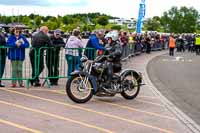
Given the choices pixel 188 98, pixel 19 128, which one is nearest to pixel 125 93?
pixel 188 98

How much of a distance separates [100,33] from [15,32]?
243cm

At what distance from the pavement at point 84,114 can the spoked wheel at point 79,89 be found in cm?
18

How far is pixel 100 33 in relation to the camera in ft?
48.1

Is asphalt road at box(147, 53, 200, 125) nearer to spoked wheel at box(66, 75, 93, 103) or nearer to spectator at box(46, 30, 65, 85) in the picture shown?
spoked wheel at box(66, 75, 93, 103)

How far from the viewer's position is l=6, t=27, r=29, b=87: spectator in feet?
45.0

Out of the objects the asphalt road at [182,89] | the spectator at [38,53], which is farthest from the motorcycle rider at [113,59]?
the spectator at [38,53]

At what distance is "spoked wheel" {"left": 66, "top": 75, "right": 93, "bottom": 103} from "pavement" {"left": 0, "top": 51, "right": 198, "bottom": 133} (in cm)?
18

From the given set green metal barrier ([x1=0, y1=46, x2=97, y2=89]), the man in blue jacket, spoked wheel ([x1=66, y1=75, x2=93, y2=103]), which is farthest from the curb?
green metal barrier ([x1=0, y1=46, x2=97, y2=89])

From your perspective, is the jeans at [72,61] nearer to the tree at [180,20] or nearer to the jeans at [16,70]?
the jeans at [16,70]

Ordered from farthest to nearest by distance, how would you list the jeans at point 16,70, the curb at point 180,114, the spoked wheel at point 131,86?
the jeans at point 16,70
the spoked wheel at point 131,86
the curb at point 180,114

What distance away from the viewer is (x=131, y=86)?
496 inches

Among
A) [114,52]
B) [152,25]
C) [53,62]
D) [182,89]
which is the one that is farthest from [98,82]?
[152,25]

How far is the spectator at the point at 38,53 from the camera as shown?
45.5ft

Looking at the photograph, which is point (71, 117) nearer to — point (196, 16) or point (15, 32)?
point (15, 32)
